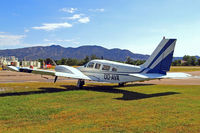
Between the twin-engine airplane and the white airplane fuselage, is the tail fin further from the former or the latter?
the white airplane fuselage

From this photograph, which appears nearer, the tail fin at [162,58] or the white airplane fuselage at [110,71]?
the tail fin at [162,58]

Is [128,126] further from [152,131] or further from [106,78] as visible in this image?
[106,78]

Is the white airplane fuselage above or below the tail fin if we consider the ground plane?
below

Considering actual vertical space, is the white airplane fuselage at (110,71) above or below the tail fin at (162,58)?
below

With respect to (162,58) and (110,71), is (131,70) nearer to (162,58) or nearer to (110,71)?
(110,71)

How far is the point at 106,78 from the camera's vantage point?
20.0m

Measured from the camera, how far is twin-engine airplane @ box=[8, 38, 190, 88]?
1695 cm

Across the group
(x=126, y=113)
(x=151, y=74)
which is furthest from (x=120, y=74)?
(x=126, y=113)

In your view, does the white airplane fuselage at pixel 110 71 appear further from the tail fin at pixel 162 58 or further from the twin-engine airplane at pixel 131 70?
the tail fin at pixel 162 58

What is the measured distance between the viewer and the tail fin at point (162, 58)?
16922 mm

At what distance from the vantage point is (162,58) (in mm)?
17250

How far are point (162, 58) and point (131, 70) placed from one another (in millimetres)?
3077

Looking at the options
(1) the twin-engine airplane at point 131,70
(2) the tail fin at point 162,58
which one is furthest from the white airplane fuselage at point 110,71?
(2) the tail fin at point 162,58

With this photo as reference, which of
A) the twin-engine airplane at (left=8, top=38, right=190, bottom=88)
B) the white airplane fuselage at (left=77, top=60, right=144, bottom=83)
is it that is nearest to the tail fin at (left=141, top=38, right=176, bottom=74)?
the twin-engine airplane at (left=8, top=38, right=190, bottom=88)
